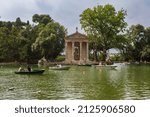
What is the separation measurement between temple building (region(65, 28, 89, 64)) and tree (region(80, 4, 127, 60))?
169 inches

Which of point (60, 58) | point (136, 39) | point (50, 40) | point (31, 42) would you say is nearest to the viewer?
point (50, 40)

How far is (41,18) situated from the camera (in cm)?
8638

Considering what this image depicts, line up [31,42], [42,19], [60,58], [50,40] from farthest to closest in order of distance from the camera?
[42,19]
[60,58]
[31,42]
[50,40]

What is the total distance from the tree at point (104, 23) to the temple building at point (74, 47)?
169 inches

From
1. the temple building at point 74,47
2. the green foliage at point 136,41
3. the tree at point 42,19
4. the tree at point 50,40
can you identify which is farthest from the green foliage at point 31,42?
the green foliage at point 136,41

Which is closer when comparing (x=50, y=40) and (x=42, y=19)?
(x=50, y=40)

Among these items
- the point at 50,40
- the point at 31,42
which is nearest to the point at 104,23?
the point at 50,40

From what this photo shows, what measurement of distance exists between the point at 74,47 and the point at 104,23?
36.2 feet

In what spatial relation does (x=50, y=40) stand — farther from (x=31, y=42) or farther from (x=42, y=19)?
(x=42, y=19)

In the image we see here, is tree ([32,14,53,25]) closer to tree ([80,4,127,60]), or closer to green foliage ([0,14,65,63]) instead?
green foliage ([0,14,65,63])

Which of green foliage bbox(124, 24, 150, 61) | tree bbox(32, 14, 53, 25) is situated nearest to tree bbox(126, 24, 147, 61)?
green foliage bbox(124, 24, 150, 61)

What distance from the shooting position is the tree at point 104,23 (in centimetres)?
7194

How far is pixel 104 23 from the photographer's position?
72562 mm

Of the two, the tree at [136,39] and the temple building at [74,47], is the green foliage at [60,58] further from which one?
the tree at [136,39]
